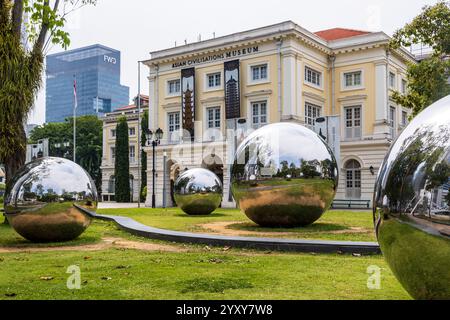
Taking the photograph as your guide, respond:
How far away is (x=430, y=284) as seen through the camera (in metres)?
4.48

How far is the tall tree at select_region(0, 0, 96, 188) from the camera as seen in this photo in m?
17.7

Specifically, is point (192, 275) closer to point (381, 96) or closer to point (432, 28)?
point (432, 28)

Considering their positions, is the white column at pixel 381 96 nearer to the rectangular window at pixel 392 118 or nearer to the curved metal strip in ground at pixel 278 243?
the rectangular window at pixel 392 118

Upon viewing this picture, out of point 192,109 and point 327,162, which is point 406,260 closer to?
point 327,162

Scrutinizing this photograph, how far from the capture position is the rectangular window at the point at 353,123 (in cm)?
4191

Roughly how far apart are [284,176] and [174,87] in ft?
112

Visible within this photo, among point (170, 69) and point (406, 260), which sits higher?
point (170, 69)

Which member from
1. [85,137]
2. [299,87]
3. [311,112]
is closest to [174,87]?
[299,87]

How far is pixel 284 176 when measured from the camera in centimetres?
1304

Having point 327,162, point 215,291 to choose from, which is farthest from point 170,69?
point 215,291

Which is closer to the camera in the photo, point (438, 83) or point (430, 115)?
point (430, 115)

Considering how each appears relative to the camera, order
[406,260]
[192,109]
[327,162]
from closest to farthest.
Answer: [406,260] → [327,162] → [192,109]
